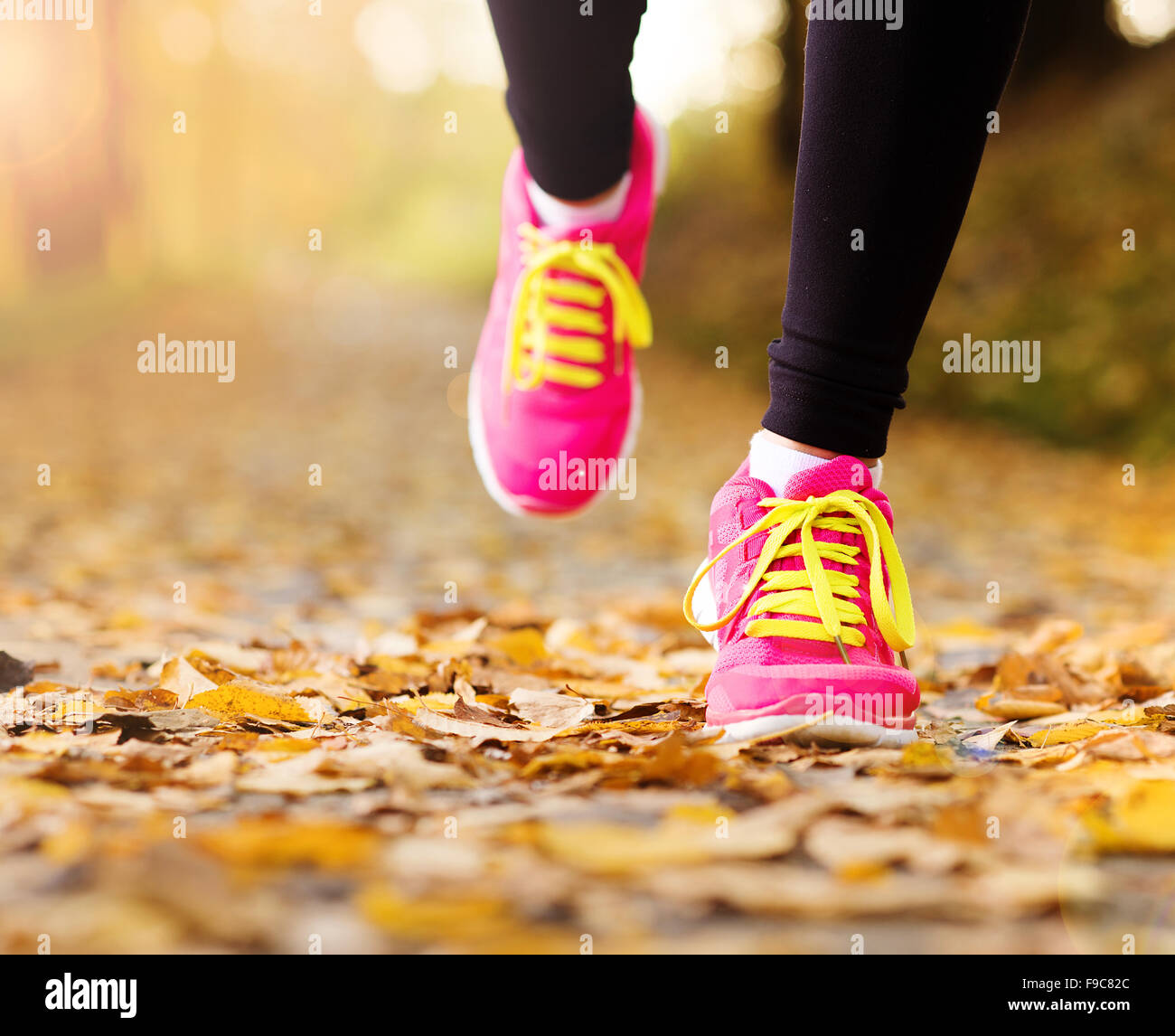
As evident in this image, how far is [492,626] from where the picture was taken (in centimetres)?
221

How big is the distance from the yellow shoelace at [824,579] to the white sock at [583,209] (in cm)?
79

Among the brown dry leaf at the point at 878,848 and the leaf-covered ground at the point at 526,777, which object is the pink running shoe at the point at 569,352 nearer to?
the leaf-covered ground at the point at 526,777

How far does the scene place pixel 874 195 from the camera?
128cm

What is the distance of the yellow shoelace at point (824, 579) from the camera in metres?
1.35

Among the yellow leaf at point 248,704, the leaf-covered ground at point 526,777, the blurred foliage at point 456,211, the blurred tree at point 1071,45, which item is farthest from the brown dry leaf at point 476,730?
the blurred tree at point 1071,45

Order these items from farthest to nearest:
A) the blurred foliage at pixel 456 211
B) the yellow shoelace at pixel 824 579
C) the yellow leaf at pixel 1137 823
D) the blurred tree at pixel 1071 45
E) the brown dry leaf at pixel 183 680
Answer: the blurred tree at pixel 1071 45 → the blurred foliage at pixel 456 211 → the brown dry leaf at pixel 183 680 → the yellow shoelace at pixel 824 579 → the yellow leaf at pixel 1137 823

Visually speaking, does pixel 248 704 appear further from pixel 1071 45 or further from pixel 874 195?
pixel 1071 45

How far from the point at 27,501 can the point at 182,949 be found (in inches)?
191

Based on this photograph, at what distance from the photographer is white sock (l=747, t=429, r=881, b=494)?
4.63 ft

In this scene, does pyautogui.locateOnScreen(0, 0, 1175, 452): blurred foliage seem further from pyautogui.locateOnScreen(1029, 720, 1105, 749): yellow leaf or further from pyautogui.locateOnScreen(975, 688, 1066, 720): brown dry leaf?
pyautogui.locateOnScreen(1029, 720, 1105, 749): yellow leaf

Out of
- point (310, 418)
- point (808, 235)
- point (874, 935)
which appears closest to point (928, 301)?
point (808, 235)

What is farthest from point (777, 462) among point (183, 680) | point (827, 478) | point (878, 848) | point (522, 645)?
point (183, 680)

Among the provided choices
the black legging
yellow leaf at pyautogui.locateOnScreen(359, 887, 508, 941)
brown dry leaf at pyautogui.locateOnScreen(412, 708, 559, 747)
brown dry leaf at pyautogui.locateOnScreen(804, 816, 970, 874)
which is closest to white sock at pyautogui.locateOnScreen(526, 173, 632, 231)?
the black legging

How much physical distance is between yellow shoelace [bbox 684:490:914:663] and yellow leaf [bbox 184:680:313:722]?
0.55 metres
